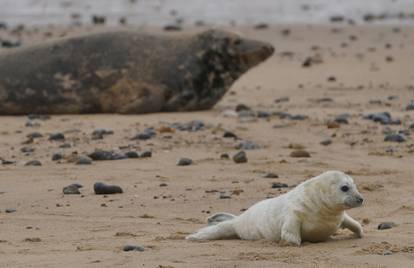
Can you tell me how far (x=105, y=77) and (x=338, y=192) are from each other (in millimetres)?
6314

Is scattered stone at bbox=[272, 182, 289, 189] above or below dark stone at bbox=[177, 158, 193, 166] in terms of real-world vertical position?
above

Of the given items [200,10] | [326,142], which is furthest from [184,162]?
[200,10]

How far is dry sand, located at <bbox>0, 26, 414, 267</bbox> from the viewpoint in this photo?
195 inches

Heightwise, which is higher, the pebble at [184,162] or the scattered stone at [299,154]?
the pebble at [184,162]

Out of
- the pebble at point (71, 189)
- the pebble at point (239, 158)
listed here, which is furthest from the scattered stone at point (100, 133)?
the pebble at point (71, 189)

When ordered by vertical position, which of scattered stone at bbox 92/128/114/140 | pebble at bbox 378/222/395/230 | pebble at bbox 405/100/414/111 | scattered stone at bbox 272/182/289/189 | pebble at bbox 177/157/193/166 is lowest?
pebble at bbox 405/100/414/111

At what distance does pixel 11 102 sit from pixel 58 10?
1331cm

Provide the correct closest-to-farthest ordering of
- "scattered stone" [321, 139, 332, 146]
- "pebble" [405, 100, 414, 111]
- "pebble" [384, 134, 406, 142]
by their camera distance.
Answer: "pebble" [384, 134, 406, 142] < "scattered stone" [321, 139, 332, 146] < "pebble" [405, 100, 414, 111]

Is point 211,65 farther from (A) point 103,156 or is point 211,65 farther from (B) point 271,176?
(B) point 271,176

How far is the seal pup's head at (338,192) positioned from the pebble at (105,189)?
6.00ft

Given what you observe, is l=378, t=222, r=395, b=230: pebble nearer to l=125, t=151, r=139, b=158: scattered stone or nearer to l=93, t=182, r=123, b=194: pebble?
l=93, t=182, r=123, b=194: pebble

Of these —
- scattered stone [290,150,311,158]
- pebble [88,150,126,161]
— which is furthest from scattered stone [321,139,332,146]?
pebble [88,150,126,161]

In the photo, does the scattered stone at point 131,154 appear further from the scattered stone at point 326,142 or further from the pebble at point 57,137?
the scattered stone at point 326,142

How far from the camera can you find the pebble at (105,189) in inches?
268
